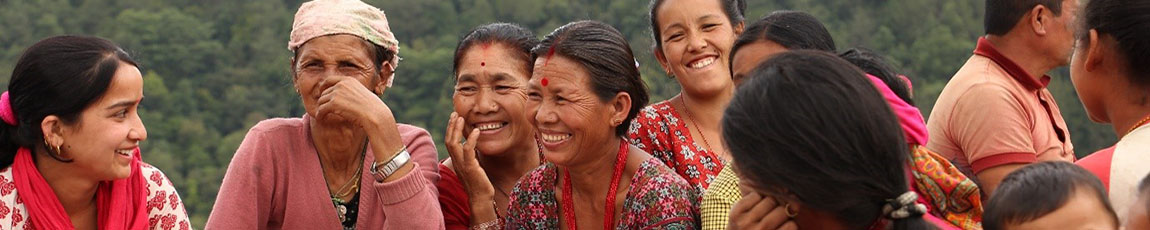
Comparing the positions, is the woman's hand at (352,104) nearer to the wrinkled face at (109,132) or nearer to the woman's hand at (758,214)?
the wrinkled face at (109,132)

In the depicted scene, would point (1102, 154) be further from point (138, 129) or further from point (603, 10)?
point (603, 10)

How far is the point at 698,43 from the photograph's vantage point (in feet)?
15.2

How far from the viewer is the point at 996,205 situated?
2.82m

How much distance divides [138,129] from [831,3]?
19045 millimetres

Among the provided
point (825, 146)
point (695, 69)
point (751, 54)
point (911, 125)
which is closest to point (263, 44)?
point (695, 69)

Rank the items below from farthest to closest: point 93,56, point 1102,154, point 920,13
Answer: point 920,13 < point 93,56 < point 1102,154

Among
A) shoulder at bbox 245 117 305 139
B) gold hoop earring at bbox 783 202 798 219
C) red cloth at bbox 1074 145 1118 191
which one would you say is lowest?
shoulder at bbox 245 117 305 139

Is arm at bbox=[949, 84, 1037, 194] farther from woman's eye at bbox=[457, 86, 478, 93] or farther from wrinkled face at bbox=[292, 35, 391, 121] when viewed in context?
wrinkled face at bbox=[292, 35, 391, 121]

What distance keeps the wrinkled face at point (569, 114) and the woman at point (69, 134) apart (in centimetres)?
117

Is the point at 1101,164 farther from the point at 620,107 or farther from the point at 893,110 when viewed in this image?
the point at 620,107

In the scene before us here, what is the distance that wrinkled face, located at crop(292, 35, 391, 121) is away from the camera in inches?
167

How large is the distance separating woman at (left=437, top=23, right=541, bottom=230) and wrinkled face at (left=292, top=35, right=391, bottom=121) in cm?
36

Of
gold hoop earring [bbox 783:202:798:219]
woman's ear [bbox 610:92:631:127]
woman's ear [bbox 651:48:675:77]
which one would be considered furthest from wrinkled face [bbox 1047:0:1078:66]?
gold hoop earring [bbox 783:202:798:219]

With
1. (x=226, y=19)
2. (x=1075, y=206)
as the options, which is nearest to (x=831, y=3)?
(x=226, y=19)
